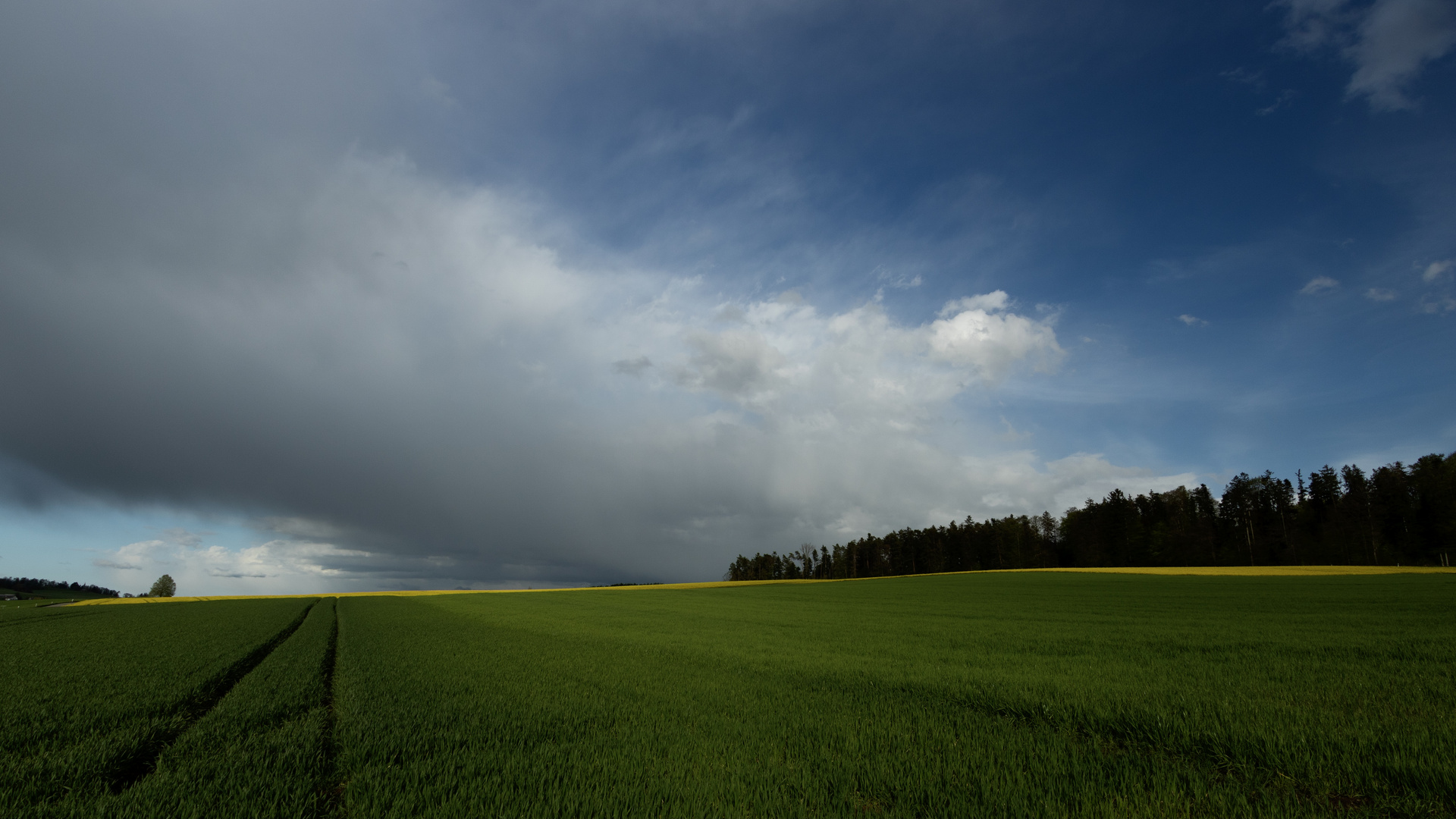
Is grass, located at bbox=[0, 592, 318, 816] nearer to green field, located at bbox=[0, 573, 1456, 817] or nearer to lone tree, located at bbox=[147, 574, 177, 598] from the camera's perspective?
green field, located at bbox=[0, 573, 1456, 817]

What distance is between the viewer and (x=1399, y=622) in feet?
60.7

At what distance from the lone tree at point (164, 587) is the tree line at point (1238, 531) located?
19099 centimetres

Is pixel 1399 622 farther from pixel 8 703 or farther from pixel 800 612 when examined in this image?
pixel 8 703

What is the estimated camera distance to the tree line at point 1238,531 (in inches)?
3226

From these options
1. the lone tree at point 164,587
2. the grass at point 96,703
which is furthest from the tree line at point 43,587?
the grass at point 96,703

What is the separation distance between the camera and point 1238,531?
102 meters

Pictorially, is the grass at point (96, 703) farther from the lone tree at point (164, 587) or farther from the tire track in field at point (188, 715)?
the lone tree at point (164, 587)

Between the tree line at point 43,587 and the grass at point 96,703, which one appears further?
the tree line at point 43,587

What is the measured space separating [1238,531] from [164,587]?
24931cm

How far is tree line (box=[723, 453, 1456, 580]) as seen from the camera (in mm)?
81938

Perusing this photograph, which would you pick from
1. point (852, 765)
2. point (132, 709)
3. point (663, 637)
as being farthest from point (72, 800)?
point (663, 637)

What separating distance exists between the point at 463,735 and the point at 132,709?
627 centimetres

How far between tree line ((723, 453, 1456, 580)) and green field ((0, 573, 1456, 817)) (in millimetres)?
102176

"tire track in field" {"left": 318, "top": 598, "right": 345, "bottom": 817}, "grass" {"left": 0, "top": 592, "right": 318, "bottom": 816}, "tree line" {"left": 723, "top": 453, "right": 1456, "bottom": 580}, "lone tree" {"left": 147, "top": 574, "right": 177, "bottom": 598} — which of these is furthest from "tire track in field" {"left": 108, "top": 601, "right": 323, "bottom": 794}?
"lone tree" {"left": 147, "top": 574, "right": 177, "bottom": 598}
